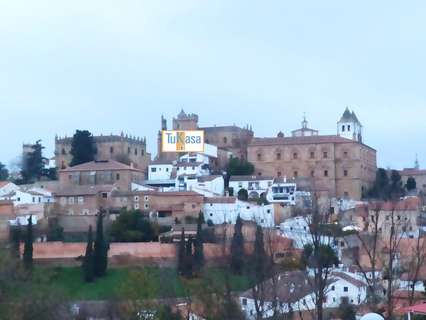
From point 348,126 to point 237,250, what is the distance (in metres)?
26.8

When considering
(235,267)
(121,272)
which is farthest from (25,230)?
(235,267)

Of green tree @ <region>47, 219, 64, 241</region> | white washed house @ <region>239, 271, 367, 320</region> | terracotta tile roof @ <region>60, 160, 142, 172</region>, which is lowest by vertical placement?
white washed house @ <region>239, 271, 367, 320</region>

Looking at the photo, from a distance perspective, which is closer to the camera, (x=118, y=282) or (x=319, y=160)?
(x=118, y=282)

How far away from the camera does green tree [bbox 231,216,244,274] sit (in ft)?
142

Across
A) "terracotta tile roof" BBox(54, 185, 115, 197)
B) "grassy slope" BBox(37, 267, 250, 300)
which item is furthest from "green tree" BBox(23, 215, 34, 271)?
"terracotta tile roof" BBox(54, 185, 115, 197)

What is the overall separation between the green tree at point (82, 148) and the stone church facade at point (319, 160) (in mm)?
9563

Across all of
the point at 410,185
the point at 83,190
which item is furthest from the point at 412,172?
the point at 83,190

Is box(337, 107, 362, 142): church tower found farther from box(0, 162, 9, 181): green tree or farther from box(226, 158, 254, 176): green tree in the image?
box(0, 162, 9, 181): green tree

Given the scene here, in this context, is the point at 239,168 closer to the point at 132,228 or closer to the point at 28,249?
the point at 132,228

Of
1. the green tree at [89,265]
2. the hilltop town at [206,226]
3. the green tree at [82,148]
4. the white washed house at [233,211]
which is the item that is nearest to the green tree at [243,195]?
the hilltop town at [206,226]

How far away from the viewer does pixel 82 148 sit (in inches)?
2608

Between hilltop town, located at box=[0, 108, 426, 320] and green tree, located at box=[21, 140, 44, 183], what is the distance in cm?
11

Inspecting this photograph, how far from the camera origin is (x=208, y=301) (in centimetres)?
3152

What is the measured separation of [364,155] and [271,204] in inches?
498
